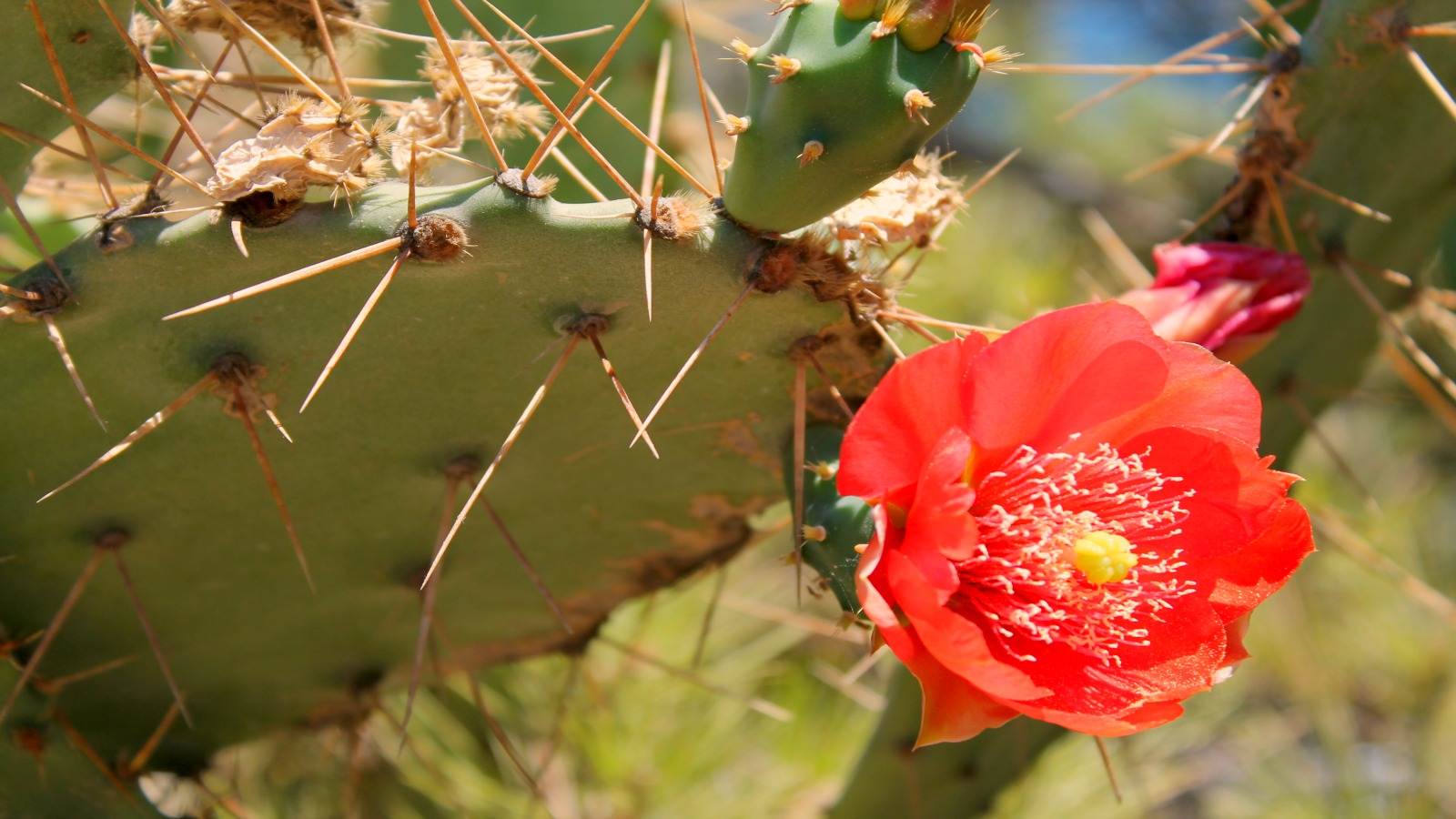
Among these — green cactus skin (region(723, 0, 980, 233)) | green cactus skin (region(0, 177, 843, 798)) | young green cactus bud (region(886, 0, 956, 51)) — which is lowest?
green cactus skin (region(0, 177, 843, 798))

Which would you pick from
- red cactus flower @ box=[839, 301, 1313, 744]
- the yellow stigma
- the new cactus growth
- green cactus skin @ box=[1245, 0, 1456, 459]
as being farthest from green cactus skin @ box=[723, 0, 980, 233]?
green cactus skin @ box=[1245, 0, 1456, 459]

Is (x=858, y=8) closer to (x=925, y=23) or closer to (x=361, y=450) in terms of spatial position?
(x=925, y=23)

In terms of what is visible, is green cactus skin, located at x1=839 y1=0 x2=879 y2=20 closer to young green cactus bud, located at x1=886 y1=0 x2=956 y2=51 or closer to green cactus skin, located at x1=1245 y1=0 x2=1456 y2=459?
young green cactus bud, located at x1=886 y1=0 x2=956 y2=51

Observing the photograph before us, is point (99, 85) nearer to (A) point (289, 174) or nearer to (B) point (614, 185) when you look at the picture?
(A) point (289, 174)

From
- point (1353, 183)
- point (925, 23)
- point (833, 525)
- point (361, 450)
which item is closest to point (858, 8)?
point (925, 23)

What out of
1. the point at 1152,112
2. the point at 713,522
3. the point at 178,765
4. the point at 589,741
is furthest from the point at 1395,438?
the point at 178,765

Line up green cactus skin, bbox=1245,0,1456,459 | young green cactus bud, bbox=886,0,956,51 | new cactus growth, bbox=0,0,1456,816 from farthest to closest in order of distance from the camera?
1. green cactus skin, bbox=1245,0,1456,459
2. new cactus growth, bbox=0,0,1456,816
3. young green cactus bud, bbox=886,0,956,51

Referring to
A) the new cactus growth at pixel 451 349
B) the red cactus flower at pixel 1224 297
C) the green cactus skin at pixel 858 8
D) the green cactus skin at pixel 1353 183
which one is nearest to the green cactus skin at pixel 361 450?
the new cactus growth at pixel 451 349
